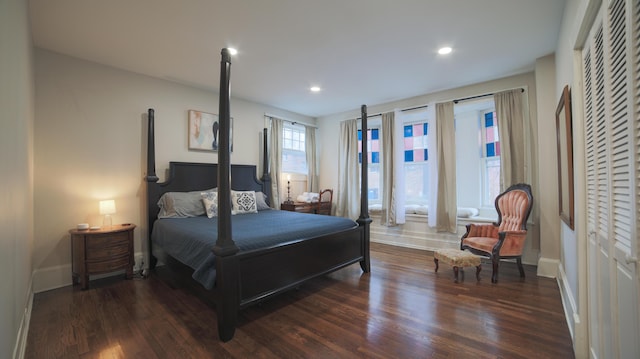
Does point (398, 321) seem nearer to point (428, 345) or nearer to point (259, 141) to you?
point (428, 345)

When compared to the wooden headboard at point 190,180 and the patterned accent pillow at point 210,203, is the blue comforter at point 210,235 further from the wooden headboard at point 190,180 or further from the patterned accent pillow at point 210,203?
the wooden headboard at point 190,180

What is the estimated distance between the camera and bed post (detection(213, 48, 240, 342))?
6.40ft

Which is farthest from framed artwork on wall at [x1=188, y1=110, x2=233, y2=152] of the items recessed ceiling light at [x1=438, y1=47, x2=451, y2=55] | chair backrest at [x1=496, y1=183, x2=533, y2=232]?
chair backrest at [x1=496, y1=183, x2=533, y2=232]

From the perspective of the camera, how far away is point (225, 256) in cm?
→ 196

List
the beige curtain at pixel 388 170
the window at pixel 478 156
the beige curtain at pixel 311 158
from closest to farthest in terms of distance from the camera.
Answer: the window at pixel 478 156 → the beige curtain at pixel 388 170 → the beige curtain at pixel 311 158

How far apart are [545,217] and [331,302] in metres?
2.86

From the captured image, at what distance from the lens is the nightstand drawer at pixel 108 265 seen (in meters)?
2.90

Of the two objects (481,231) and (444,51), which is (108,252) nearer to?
(444,51)

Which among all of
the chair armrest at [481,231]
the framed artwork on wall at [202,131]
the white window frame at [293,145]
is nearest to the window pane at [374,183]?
the white window frame at [293,145]

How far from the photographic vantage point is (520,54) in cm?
314

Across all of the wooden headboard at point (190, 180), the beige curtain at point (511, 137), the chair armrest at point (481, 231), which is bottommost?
the chair armrest at point (481, 231)

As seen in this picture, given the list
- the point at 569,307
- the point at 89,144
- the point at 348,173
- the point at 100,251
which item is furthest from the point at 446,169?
the point at 89,144

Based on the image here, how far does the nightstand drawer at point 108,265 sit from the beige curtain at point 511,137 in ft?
16.6

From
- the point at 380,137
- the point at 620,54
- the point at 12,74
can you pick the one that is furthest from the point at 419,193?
the point at 12,74
